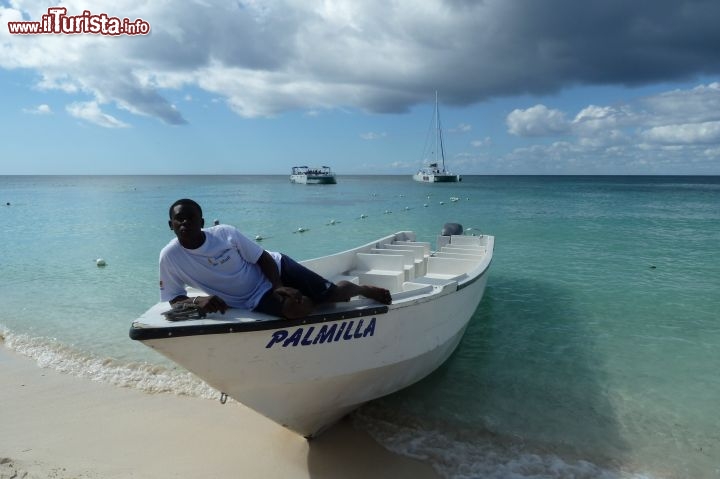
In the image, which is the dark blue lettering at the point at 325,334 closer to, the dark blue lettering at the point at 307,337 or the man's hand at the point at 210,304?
the dark blue lettering at the point at 307,337

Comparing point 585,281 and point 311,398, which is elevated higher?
point 311,398

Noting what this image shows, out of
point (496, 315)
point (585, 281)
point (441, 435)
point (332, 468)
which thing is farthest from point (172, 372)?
point (585, 281)

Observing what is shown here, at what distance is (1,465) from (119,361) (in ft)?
8.94

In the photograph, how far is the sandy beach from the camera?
4.12 meters

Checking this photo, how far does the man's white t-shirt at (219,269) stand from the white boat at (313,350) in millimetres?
167

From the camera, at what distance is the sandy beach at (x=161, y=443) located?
4125 millimetres

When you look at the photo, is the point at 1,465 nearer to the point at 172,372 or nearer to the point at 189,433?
the point at 189,433

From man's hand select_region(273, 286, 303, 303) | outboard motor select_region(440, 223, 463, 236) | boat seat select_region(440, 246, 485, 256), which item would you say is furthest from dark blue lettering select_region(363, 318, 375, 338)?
outboard motor select_region(440, 223, 463, 236)

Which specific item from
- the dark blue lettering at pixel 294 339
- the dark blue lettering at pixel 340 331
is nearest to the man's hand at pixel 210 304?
the dark blue lettering at pixel 294 339

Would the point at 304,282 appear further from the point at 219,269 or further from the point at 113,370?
the point at 113,370

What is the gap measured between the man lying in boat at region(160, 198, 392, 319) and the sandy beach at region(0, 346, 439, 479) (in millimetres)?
1700

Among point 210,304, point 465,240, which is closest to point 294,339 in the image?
Result: point 210,304

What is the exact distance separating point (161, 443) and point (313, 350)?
2.20 m

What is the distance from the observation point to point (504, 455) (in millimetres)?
4551
